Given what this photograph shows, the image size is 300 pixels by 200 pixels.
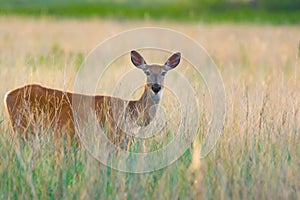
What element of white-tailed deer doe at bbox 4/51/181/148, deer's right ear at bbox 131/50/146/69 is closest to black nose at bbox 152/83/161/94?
white-tailed deer doe at bbox 4/51/181/148

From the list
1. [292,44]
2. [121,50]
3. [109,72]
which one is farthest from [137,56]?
[292,44]

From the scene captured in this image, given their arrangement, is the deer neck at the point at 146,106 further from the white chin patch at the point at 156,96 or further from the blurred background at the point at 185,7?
the blurred background at the point at 185,7

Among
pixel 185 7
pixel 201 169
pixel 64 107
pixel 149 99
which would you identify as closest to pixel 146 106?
pixel 149 99

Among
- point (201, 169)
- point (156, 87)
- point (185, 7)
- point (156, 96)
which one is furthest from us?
point (185, 7)

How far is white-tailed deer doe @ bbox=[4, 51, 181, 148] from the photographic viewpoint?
18.0ft

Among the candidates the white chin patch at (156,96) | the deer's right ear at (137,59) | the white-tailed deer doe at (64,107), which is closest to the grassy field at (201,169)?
the white-tailed deer doe at (64,107)

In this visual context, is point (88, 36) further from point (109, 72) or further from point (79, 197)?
point (79, 197)

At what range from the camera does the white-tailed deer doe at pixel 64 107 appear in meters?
5.48

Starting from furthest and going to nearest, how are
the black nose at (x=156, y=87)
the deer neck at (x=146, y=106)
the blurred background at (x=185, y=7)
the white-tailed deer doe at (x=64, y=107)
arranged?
the blurred background at (x=185, y=7), the deer neck at (x=146, y=106), the black nose at (x=156, y=87), the white-tailed deer doe at (x=64, y=107)

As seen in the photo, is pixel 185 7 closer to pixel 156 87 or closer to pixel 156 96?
pixel 156 96

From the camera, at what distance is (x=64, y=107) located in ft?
18.8

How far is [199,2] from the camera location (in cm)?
4200

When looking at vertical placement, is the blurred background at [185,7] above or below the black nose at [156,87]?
above

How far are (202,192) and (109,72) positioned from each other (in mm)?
5371
